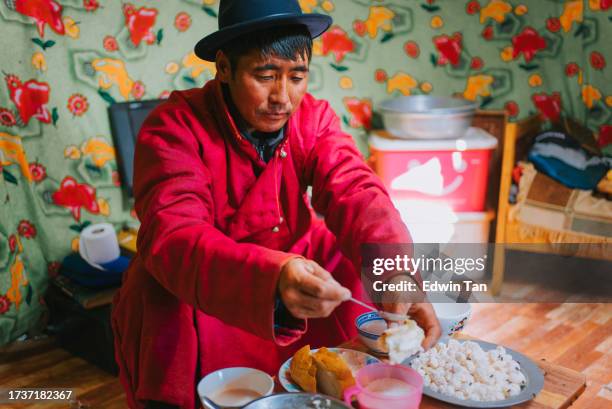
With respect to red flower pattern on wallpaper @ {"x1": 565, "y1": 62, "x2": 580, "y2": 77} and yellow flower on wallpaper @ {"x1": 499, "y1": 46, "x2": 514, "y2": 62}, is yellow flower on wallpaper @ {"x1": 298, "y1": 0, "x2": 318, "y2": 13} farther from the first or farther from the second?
red flower pattern on wallpaper @ {"x1": 565, "y1": 62, "x2": 580, "y2": 77}

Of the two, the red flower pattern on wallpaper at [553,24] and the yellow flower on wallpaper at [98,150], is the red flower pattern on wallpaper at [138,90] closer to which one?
the yellow flower on wallpaper at [98,150]

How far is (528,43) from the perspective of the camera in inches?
114

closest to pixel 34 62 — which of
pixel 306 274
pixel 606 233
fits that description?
pixel 306 274

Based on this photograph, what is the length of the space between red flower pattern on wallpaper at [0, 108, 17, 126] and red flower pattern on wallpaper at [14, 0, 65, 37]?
0.95ft

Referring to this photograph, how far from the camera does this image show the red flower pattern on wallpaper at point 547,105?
293cm

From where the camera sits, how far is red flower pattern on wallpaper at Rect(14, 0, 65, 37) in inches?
78.8

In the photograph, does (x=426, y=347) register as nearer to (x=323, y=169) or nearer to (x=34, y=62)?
(x=323, y=169)

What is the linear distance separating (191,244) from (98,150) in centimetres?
132

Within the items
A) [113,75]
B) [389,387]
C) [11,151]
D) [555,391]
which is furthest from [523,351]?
[11,151]

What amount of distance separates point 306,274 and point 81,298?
1.35 meters

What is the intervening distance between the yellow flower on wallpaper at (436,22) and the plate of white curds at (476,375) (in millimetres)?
1995

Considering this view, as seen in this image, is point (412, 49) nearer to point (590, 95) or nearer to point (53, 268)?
point (590, 95)

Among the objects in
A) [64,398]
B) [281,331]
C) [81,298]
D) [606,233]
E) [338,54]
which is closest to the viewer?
[281,331]

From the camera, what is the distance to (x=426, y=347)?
118 centimetres
